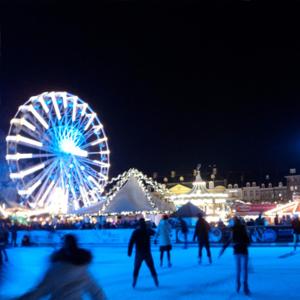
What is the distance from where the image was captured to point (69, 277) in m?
4.73

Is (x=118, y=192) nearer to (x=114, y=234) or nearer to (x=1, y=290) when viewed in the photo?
(x=114, y=234)

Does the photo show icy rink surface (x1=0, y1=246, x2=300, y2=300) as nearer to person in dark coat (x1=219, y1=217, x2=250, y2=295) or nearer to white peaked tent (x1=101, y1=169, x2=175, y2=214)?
person in dark coat (x1=219, y1=217, x2=250, y2=295)

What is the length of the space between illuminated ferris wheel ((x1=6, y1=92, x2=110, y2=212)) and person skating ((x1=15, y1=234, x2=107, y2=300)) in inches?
1292

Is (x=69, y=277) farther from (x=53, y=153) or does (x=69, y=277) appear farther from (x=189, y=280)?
(x=53, y=153)

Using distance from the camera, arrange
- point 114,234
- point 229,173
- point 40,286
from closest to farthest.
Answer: point 40,286
point 114,234
point 229,173

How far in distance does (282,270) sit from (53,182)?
26840 millimetres

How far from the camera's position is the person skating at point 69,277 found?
4.66m

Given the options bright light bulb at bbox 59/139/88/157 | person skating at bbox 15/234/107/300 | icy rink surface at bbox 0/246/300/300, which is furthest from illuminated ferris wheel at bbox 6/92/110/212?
person skating at bbox 15/234/107/300

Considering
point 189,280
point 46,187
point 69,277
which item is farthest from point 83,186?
point 69,277

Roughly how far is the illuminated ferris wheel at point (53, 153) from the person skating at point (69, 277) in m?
32.8

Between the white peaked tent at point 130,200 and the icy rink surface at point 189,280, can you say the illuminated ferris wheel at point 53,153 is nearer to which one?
the white peaked tent at point 130,200

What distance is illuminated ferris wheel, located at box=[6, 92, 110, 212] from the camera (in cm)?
3712

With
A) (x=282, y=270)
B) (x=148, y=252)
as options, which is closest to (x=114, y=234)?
(x=282, y=270)

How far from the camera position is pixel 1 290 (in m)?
7.00
